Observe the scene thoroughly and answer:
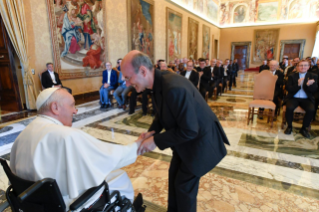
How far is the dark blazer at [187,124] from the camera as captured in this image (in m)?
1.28

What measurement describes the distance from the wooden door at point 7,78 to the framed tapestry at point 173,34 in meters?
8.73

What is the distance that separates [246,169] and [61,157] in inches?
102

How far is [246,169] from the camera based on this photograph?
2.90 m

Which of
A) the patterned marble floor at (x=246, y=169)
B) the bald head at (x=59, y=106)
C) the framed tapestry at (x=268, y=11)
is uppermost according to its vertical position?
the framed tapestry at (x=268, y=11)

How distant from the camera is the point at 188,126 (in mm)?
1288

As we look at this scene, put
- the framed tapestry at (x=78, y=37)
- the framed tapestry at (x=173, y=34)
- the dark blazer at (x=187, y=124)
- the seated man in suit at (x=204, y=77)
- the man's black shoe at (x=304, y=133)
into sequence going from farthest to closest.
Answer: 1. the framed tapestry at (x=173, y=34)
2. the seated man in suit at (x=204, y=77)
3. the framed tapestry at (x=78, y=37)
4. the man's black shoe at (x=304, y=133)
5. the dark blazer at (x=187, y=124)

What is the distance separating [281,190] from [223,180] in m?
0.66

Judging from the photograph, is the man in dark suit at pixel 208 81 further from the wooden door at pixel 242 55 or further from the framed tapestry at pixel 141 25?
the wooden door at pixel 242 55

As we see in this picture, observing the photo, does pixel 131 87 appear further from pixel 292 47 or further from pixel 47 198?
pixel 292 47

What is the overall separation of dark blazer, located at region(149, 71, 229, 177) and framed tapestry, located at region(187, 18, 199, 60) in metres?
15.1

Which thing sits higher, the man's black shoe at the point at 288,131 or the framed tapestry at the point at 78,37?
the framed tapestry at the point at 78,37

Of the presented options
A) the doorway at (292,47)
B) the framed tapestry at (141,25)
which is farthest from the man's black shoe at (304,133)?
the doorway at (292,47)

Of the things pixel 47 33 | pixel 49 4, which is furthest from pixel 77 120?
pixel 49 4

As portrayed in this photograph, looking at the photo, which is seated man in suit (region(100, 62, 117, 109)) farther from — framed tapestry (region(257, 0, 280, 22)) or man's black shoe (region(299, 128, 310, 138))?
framed tapestry (region(257, 0, 280, 22))
